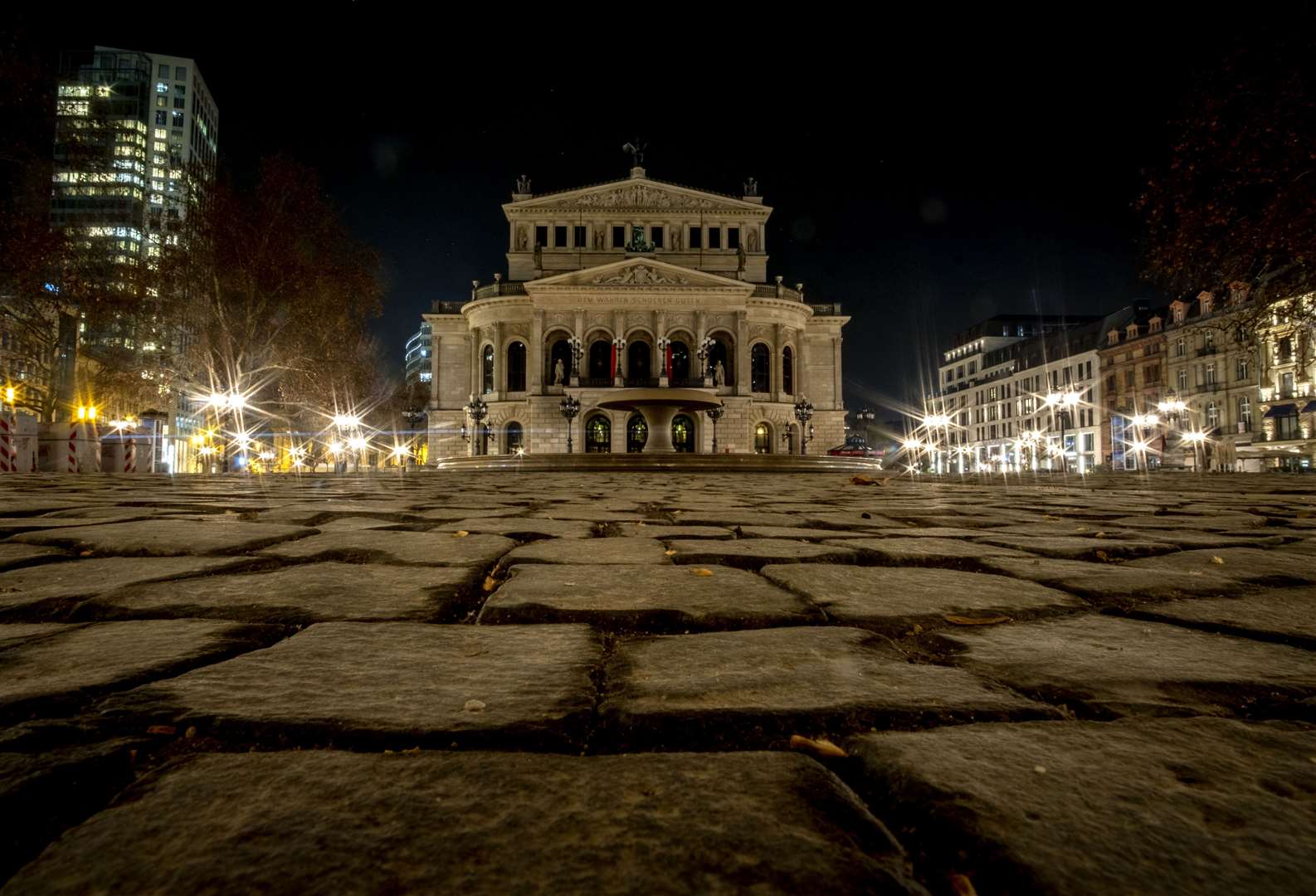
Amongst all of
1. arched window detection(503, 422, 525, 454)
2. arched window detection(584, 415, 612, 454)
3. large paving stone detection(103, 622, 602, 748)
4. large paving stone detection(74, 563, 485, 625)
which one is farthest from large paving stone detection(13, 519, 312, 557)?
arched window detection(503, 422, 525, 454)

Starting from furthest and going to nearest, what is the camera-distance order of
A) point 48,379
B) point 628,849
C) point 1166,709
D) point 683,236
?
point 683,236
point 48,379
point 1166,709
point 628,849

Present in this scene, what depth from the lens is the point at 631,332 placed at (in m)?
36.7

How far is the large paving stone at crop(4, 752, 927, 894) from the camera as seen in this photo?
0.52 meters

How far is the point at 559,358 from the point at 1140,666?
122ft

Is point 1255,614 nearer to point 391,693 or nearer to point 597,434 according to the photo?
point 391,693

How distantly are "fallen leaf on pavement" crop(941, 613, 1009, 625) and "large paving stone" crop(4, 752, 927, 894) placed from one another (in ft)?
2.92

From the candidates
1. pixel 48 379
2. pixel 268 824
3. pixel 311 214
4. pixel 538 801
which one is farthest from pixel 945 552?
pixel 48 379

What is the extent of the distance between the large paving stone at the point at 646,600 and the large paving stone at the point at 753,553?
263 millimetres

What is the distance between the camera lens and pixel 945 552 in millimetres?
2506

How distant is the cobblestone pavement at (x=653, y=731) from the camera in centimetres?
56

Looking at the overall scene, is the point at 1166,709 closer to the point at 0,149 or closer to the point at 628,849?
the point at 628,849

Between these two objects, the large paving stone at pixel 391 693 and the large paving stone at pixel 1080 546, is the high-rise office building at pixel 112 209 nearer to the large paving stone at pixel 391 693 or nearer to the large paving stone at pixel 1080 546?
the large paving stone at pixel 391 693

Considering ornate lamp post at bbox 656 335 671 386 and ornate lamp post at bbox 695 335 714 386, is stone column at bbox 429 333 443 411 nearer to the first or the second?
ornate lamp post at bbox 656 335 671 386

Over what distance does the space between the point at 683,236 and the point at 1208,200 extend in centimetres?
3399
